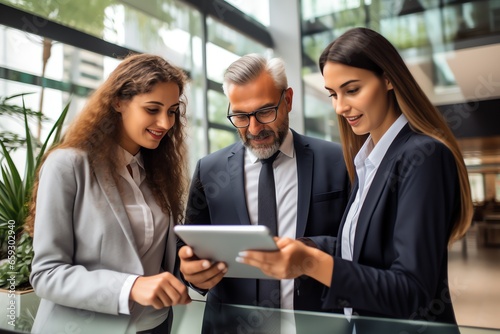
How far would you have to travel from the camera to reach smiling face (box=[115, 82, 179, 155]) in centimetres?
175

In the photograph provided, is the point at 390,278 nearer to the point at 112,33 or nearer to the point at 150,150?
the point at 150,150

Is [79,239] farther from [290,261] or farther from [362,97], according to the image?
[362,97]

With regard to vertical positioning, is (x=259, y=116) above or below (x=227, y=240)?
above

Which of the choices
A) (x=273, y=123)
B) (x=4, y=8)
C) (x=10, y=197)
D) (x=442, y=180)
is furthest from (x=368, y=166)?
(x=4, y=8)

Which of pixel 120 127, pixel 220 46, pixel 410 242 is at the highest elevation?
pixel 220 46

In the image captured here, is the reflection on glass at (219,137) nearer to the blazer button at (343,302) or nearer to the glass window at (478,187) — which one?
the glass window at (478,187)

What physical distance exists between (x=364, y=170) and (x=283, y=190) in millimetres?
544

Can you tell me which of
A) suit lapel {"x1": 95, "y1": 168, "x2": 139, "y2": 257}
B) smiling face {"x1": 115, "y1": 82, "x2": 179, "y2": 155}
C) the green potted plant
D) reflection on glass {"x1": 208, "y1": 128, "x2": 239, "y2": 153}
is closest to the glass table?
suit lapel {"x1": 95, "y1": 168, "x2": 139, "y2": 257}

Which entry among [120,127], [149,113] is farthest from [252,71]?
[120,127]

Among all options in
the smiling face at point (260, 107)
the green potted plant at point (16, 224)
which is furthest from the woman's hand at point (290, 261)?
the green potted plant at point (16, 224)

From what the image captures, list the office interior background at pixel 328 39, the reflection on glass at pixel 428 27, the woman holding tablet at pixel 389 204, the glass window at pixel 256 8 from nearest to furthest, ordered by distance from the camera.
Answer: the woman holding tablet at pixel 389 204 → the office interior background at pixel 328 39 → the reflection on glass at pixel 428 27 → the glass window at pixel 256 8

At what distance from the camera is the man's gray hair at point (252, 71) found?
2037 millimetres

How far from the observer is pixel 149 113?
1761 millimetres

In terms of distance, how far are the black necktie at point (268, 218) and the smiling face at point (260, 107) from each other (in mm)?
136
